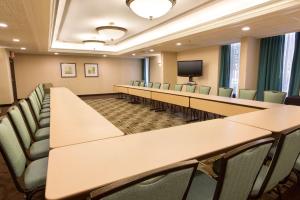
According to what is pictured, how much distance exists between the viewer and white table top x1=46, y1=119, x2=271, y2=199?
920 millimetres

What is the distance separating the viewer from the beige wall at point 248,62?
5496 mm

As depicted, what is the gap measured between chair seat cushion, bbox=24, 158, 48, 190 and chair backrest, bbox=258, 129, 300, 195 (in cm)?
166

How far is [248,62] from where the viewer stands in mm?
A: 5605

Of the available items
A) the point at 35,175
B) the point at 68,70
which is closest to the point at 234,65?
the point at 35,175

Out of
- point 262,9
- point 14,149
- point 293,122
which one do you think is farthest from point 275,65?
point 14,149

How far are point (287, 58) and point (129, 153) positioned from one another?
619 cm

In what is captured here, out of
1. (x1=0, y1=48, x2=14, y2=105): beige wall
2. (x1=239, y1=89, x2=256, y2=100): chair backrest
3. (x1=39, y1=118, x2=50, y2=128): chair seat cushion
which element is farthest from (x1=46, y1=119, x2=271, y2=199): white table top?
(x1=0, y1=48, x2=14, y2=105): beige wall

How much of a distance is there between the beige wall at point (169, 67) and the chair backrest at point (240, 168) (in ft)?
24.9

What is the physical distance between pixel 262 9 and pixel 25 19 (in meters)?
4.34

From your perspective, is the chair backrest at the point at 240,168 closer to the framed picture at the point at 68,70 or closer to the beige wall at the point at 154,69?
the beige wall at the point at 154,69

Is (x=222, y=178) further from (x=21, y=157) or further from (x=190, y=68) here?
(x=190, y=68)

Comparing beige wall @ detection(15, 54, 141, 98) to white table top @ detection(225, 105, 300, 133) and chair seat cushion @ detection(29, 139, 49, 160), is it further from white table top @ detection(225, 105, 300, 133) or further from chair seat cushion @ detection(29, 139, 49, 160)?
white table top @ detection(225, 105, 300, 133)

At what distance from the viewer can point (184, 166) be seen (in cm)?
78

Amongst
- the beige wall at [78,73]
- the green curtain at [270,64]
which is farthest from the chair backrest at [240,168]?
the beige wall at [78,73]
